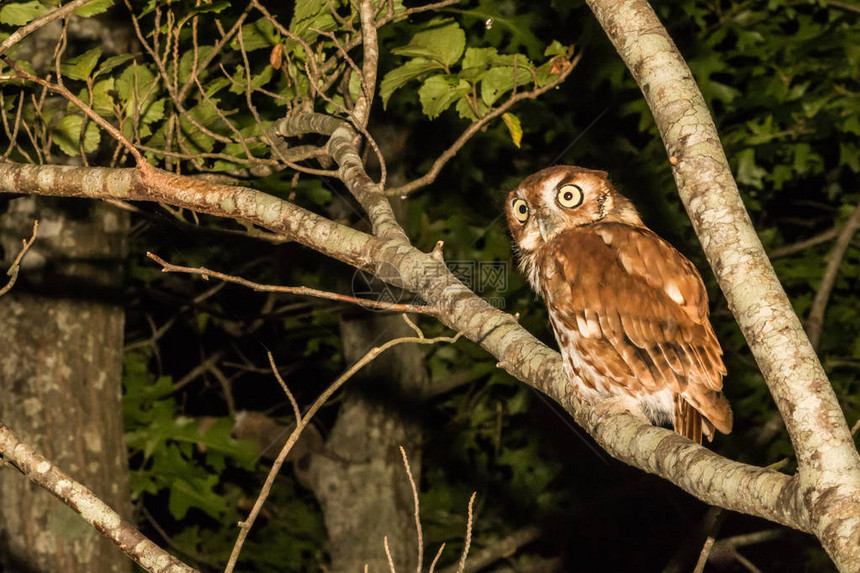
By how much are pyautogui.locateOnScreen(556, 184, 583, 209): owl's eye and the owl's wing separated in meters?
0.40

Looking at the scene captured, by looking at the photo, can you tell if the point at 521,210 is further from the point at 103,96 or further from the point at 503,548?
the point at 503,548

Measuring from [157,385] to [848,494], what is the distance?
16.3 ft

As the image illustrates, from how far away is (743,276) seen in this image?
1727 mm

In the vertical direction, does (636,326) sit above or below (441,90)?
below

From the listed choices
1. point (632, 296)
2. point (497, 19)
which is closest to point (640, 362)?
point (632, 296)

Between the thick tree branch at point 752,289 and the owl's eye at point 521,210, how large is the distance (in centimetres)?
179

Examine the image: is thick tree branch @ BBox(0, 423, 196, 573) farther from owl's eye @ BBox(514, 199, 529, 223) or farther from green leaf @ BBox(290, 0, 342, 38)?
owl's eye @ BBox(514, 199, 529, 223)

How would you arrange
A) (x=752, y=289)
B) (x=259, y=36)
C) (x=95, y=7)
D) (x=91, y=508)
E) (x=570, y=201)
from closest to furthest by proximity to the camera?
(x=752, y=289) < (x=91, y=508) < (x=95, y=7) < (x=259, y=36) < (x=570, y=201)

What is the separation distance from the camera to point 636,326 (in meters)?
3.08

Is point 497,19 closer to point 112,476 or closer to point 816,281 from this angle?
point 112,476

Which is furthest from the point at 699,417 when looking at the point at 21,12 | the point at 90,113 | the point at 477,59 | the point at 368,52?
the point at 21,12

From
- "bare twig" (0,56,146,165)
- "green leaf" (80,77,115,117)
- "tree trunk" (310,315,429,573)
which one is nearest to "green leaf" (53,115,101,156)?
"green leaf" (80,77,115,117)

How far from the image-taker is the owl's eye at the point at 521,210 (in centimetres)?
383

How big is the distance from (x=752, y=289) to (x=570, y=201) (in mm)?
1943
